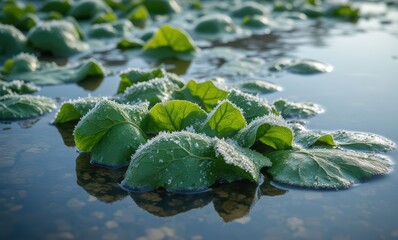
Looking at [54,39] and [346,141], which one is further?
[54,39]

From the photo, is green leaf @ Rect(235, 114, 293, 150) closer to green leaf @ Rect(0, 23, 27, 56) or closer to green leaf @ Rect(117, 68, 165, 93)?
green leaf @ Rect(117, 68, 165, 93)

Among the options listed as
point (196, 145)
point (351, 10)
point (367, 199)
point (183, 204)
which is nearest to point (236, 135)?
point (196, 145)

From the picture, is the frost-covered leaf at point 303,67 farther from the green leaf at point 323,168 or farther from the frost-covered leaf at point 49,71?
the green leaf at point 323,168

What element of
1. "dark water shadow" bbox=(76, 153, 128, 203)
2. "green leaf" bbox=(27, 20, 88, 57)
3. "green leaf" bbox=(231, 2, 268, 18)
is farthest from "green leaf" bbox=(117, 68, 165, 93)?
"green leaf" bbox=(231, 2, 268, 18)

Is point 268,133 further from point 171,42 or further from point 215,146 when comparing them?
point 171,42

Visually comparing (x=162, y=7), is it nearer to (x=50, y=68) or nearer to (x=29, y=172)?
(x=50, y=68)

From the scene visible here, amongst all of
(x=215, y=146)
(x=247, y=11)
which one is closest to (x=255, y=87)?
(x=215, y=146)
